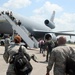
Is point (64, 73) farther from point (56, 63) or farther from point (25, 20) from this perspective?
point (25, 20)

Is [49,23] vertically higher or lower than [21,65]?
lower

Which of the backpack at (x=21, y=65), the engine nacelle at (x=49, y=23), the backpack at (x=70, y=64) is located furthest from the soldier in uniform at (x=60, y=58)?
the engine nacelle at (x=49, y=23)

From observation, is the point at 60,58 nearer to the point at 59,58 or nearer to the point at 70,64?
the point at 59,58

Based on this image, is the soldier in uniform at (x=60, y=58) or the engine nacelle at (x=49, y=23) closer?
the soldier in uniform at (x=60, y=58)

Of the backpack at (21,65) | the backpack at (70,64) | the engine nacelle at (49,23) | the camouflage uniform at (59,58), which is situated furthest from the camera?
the engine nacelle at (49,23)

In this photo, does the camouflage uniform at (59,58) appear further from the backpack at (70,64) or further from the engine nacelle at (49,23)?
the engine nacelle at (49,23)

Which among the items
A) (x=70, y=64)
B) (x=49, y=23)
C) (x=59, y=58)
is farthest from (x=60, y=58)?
(x=49, y=23)

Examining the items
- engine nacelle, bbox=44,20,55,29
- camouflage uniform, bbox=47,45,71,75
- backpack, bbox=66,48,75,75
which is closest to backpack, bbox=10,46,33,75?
camouflage uniform, bbox=47,45,71,75

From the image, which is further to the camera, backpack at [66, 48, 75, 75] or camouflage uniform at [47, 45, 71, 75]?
camouflage uniform at [47, 45, 71, 75]

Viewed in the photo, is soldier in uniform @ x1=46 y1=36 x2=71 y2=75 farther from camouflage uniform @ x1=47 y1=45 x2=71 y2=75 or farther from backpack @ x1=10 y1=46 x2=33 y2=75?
backpack @ x1=10 y1=46 x2=33 y2=75

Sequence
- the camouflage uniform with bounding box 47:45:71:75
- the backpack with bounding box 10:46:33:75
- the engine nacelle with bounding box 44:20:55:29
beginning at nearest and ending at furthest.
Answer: the backpack with bounding box 10:46:33:75 → the camouflage uniform with bounding box 47:45:71:75 → the engine nacelle with bounding box 44:20:55:29

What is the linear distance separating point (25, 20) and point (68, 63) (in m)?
34.2

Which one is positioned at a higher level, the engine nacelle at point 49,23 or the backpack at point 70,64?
the backpack at point 70,64

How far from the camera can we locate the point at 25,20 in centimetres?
3994
